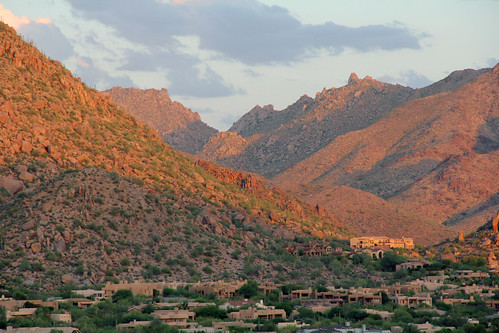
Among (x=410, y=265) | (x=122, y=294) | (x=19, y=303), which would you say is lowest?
(x=19, y=303)

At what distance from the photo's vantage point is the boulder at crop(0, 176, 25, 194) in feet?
321

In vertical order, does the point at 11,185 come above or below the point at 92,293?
above

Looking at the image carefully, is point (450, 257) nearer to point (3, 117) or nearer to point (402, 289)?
point (402, 289)

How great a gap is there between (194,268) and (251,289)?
11.4 metres

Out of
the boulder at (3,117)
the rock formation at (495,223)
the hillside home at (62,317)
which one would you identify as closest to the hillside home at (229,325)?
the hillside home at (62,317)

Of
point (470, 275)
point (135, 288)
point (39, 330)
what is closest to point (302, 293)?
point (135, 288)

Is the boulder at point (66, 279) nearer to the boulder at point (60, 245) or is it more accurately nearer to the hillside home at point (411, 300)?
the boulder at point (60, 245)

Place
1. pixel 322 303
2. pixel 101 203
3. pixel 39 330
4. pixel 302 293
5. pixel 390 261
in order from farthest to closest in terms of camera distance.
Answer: pixel 390 261 < pixel 101 203 < pixel 302 293 < pixel 322 303 < pixel 39 330

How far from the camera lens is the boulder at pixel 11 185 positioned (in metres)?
97.9

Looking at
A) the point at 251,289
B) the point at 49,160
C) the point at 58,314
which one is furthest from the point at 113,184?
the point at 58,314

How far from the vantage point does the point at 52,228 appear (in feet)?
301

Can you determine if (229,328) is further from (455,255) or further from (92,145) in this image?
(455,255)

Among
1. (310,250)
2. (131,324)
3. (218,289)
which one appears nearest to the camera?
(131,324)

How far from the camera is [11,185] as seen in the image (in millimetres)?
98062
